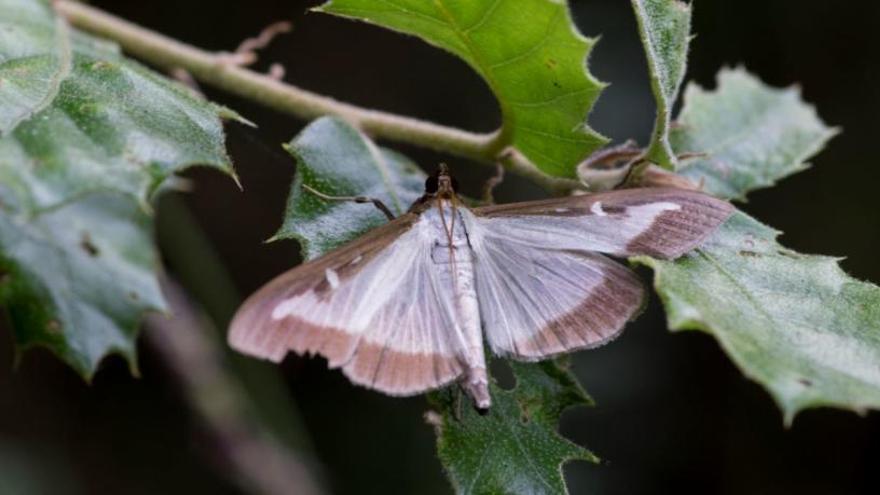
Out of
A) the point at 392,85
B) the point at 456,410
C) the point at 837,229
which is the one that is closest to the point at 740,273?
the point at 456,410

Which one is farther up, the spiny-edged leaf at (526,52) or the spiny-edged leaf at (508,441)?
the spiny-edged leaf at (526,52)

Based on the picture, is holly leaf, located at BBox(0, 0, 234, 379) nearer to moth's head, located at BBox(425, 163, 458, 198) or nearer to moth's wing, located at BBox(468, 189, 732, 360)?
Result: moth's head, located at BBox(425, 163, 458, 198)

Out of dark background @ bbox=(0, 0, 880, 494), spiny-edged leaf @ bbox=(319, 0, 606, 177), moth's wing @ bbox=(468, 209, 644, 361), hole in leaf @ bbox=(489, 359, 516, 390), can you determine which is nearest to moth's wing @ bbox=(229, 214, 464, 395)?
moth's wing @ bbox=(468, 209, 644, 361)

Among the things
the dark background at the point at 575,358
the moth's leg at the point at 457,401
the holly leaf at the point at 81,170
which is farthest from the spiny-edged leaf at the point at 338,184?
the dark background at the point at 575,358

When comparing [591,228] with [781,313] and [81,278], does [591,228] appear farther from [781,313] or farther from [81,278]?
[81,278]

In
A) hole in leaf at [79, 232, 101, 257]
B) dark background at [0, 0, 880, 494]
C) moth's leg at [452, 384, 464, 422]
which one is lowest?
dark background at [0, 0, 880, 494]

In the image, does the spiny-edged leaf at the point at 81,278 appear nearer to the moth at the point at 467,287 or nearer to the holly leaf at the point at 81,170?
the holly leaf at the point at 81,170
